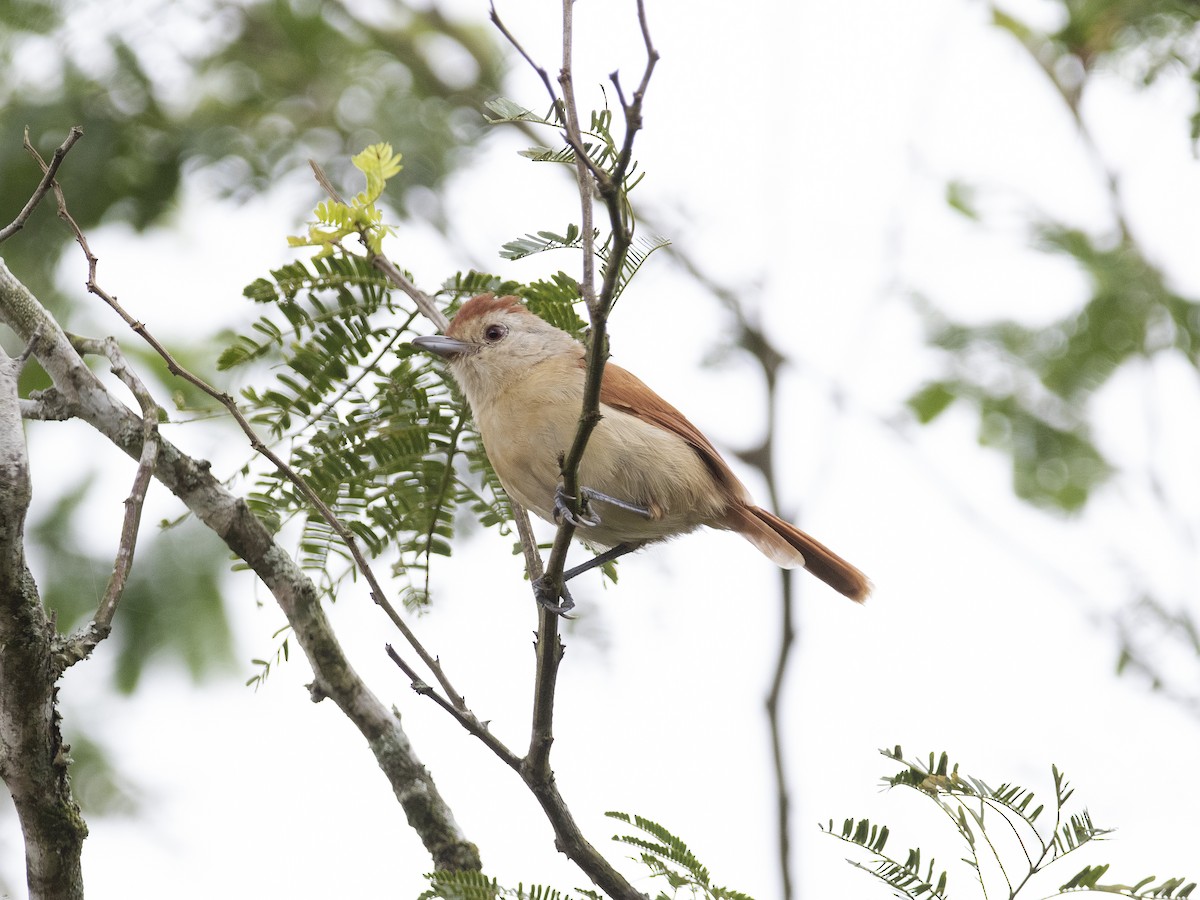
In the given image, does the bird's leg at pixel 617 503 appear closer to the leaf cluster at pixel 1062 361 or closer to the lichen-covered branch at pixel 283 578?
the lichen-covered branch at pixel 283 578

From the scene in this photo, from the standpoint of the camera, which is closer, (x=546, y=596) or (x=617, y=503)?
(x=546, y=596)

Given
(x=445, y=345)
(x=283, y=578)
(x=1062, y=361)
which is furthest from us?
(x=1062, y=361)

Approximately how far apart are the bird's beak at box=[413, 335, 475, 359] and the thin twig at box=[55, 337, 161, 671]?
0.99 metres

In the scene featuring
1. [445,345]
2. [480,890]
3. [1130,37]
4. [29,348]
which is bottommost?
[480,890]

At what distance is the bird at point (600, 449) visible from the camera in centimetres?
366

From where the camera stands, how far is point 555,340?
4.32 m

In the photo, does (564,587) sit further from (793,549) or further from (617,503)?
(793,549)

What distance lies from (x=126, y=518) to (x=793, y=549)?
7.69 ft

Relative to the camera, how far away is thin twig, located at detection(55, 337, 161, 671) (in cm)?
244

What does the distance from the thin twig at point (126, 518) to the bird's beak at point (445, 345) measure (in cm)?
99

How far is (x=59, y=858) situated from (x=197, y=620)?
10.1 feet

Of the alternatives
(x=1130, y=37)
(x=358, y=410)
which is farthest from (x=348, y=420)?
(x=1130, y=37)

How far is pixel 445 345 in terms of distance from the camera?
3.92m

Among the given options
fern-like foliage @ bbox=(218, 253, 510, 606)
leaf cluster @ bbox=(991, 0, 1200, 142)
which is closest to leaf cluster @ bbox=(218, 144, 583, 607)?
→ fern-like foliage @ bbox=(218, 253, 510, 606)
